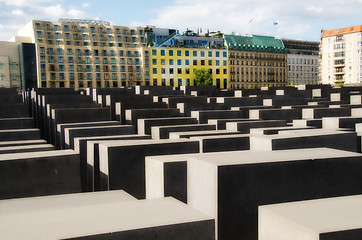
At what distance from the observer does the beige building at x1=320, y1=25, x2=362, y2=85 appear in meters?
71.9

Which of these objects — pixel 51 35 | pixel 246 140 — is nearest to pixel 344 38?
pixel 51 35

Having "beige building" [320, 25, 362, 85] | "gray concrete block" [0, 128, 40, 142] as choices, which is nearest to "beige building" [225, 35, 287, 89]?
"beige building" [320, 25, 362, 85]

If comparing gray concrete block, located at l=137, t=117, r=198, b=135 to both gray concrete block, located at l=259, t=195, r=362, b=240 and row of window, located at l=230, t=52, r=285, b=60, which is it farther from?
row of window, located at l=230, t=52, r=285, b=60

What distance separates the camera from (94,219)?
4.56 m

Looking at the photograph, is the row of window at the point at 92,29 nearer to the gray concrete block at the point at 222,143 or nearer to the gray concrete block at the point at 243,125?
the gray concrete block at the point at 243,125

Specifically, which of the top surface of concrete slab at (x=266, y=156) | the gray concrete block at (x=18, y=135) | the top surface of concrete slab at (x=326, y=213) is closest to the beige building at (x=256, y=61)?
the gray concrete block at (x=18, y=135)

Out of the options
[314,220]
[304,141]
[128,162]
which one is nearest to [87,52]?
[128,162]

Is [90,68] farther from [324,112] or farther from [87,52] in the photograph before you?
[324,112]

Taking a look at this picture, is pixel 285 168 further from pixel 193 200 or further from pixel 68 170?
pixel 68 170

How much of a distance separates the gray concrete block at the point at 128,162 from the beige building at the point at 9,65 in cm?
6066

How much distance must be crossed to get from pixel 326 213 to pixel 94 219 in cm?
257

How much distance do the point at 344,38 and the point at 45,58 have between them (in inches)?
2071

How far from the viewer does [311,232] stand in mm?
3889

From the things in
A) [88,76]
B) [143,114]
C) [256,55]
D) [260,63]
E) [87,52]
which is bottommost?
[143,114]
